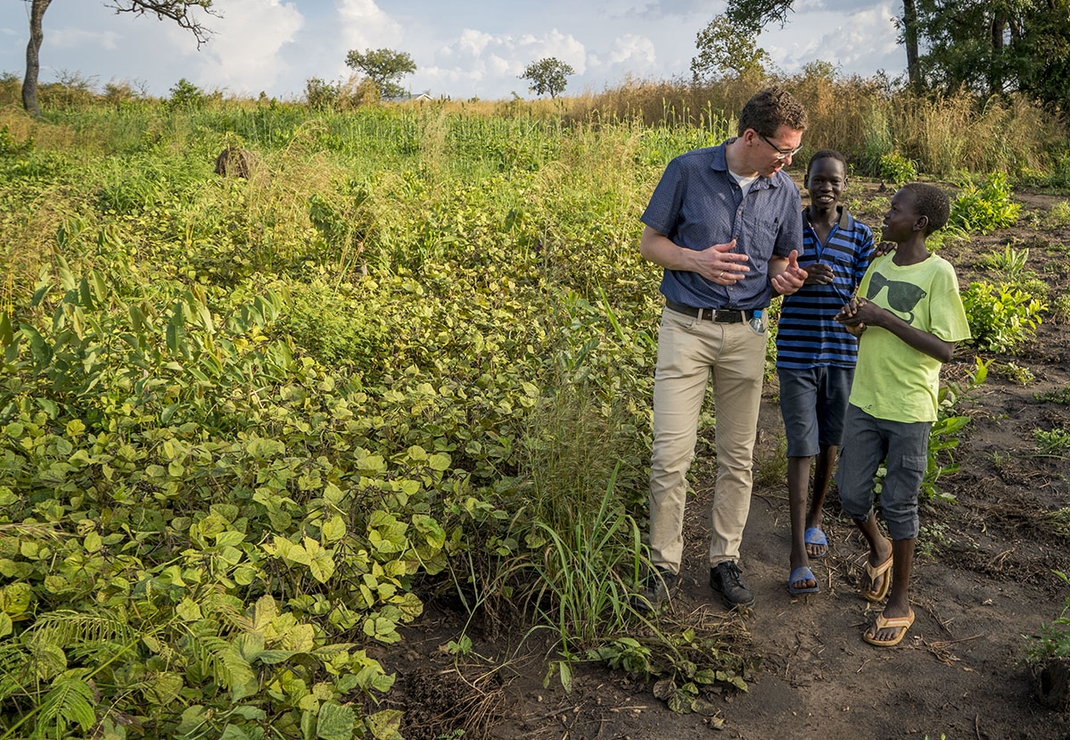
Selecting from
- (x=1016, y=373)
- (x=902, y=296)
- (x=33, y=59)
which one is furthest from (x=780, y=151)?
(x=33, y=59)

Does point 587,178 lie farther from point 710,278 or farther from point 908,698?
point 908,698

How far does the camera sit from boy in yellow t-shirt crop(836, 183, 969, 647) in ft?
10.00

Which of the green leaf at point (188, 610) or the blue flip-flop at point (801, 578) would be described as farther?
the blue flip-flop at point (801, 578)

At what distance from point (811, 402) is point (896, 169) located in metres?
10.9

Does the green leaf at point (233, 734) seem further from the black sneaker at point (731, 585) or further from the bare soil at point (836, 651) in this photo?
the black sneaker at point (731, 585)

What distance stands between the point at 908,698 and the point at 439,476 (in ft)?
6.29

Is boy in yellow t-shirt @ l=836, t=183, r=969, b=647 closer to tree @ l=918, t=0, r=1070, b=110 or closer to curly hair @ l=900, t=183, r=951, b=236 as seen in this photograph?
curly hair @ l=900, t=183, r=951, b=236

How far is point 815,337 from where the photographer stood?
355 centimetres

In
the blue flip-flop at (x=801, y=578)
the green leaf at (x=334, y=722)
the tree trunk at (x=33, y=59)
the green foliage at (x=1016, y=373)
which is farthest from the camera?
the tree trunk at (x=33, y=59)

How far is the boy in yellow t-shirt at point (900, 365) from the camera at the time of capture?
3.05 meters

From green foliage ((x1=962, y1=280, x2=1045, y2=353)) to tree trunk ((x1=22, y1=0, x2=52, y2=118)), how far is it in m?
21.2

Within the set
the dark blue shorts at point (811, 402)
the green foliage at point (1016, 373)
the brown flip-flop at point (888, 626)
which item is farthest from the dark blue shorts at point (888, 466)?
the green foliage at point (1016, 373)

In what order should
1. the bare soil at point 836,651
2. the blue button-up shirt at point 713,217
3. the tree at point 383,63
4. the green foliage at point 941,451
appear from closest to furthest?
1. the bare soil at point 836,651
2. the blue button-up shirt at point 713,217
3. the green foliage at point 941,451
4. the tree at point 383,63

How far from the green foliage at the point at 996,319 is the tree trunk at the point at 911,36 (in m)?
14.7
